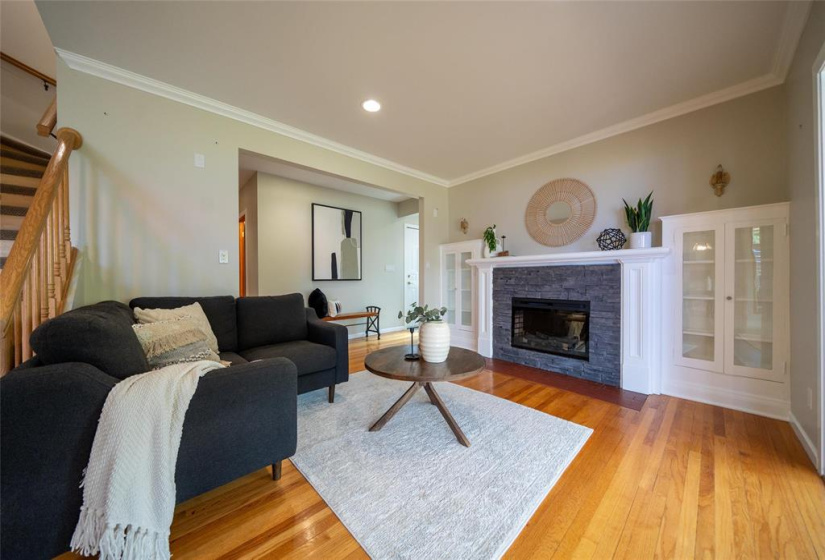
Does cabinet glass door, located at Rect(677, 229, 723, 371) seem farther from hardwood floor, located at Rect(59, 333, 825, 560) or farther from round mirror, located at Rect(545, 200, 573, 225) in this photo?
round mirror, located at Rect(545, 200, 573, 225)

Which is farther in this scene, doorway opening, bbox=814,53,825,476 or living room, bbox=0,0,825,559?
doorway opening, bbox=814,53,825,476

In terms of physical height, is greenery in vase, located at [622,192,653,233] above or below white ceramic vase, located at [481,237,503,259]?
above

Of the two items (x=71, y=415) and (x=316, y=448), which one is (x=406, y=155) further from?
(x=71, y=415)

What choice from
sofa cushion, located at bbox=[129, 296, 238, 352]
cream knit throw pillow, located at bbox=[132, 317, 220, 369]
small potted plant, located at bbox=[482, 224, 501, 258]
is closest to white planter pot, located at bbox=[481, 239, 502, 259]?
small potted plant, located at bbox=[482, 224, 501, 258]

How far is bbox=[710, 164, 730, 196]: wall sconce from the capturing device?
7.97 ft

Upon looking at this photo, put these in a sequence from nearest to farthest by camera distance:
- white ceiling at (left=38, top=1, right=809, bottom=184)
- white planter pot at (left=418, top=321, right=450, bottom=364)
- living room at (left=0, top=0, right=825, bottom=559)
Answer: living room at (left=0, top=0, right=825, bottom=559)
white ceiling at (left=38, top=1, right=809, bottom=184)
white planter pot at (left=418, top=321, right=450, bottom=364)

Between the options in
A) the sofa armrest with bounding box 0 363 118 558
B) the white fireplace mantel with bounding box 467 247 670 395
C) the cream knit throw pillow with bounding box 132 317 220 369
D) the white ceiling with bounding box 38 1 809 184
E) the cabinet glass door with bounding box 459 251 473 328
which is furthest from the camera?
the cabinet glass door with bounding box 459 251 473 328

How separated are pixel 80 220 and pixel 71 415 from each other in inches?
76.8

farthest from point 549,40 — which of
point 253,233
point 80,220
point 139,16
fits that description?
point 253,233

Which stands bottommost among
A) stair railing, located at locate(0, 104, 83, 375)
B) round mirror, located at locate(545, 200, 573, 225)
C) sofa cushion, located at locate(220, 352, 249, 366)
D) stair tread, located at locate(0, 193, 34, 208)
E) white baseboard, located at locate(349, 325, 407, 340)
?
white baseboard, located at locate(349, 325, 407, 340)

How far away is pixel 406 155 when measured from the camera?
367 cm

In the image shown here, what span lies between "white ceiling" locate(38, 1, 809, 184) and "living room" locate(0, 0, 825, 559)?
0.02 meters

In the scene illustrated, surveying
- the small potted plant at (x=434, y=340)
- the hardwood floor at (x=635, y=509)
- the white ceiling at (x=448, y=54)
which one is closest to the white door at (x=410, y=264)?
the white ceiling at (x=448, y=54)

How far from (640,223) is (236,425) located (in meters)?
3.35
